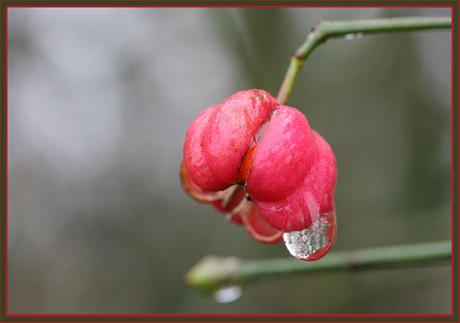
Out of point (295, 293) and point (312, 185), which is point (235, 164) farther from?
point (295, 293)

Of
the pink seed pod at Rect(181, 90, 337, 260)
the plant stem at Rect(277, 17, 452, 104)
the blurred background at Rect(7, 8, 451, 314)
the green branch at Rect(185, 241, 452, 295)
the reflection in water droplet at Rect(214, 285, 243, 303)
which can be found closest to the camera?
the pink seed pod at Rect(181, 90, 337, 260)

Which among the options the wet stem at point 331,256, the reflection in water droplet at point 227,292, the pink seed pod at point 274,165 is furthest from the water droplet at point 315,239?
the reflection in water droplet at point 227,292

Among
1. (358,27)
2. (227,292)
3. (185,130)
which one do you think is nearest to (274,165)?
(358,27)

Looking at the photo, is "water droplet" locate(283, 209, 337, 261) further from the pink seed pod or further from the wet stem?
the wet stem

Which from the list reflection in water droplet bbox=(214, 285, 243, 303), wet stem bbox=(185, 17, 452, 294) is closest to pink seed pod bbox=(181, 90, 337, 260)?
wet stem bbox=(185, 17, 452, 294)


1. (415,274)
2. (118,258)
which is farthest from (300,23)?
(118,258)

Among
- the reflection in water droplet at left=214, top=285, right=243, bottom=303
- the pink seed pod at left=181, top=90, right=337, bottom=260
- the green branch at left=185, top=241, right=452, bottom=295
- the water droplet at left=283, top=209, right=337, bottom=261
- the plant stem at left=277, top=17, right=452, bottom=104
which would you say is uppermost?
the plant stem at left=277, top=17, right=452, bottom=104

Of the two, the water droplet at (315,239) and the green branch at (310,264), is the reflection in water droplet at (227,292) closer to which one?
the green branch at (310,264)
